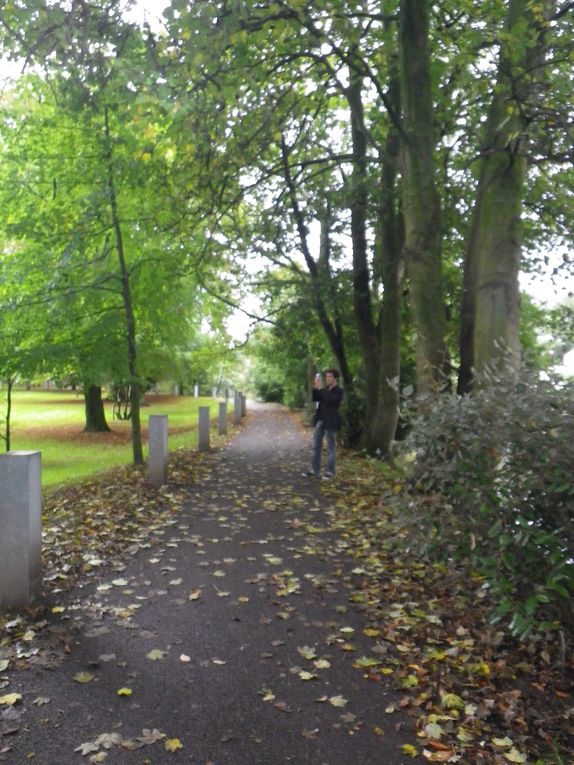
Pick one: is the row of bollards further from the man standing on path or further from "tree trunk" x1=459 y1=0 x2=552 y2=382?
the man standing on path

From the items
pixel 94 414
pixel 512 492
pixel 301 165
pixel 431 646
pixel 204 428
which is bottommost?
pixel 431 646

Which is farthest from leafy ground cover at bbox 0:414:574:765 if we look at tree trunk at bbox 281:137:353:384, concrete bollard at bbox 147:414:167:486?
tree trunk at bbox 281:137:353:384

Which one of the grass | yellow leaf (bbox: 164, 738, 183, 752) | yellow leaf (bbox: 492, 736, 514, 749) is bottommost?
the grass

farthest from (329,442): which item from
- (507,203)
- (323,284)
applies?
(323,284)

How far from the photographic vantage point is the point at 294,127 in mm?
13023

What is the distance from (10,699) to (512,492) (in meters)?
3.15

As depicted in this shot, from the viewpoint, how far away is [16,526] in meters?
4.96

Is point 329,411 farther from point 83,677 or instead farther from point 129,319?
point 83,677

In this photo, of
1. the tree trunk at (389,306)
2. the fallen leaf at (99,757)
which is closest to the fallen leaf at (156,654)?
the fallen leaf at (99,757)

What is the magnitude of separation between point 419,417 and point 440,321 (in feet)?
12.5

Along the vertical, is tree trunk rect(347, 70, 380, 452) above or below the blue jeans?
above

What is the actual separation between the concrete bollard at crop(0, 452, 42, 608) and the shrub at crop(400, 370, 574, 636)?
2947 millimetres

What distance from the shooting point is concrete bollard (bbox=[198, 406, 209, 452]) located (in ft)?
51.0

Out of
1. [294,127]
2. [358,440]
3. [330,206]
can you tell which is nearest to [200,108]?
[294,127]
